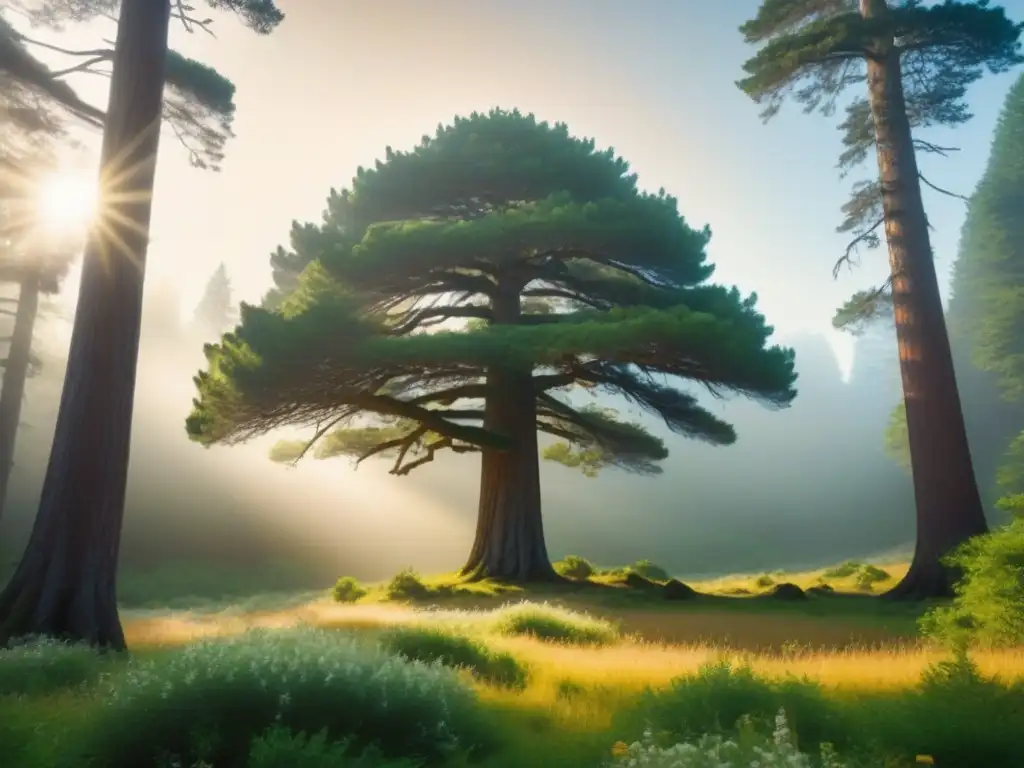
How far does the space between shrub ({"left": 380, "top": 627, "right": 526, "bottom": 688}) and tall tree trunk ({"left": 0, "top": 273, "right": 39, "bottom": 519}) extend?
997 inches

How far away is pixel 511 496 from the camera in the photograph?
683 inches

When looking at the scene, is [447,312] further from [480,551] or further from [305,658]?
[305,658]

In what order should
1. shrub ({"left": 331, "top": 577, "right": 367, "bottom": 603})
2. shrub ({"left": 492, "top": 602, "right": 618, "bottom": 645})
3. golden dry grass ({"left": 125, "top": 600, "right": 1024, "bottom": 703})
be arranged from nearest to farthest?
1. golden dry grass ({"left": 125, "top": 600, "right": 1024, "bottom": 703})
2. shrub ({"left": 492, "top": 602, "right": 618, "bottom": 645})
3. shrub ({"left": 331, "top": 577, "right": 367, "bottom": 603})

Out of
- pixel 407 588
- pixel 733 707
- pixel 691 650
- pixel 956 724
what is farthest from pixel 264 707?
pixel 407 588

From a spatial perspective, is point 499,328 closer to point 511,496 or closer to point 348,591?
point 511,496

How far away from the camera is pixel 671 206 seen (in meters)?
16.9

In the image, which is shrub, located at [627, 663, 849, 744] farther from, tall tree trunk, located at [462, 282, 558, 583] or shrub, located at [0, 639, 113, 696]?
tall tree trunk, located at [462, 282, 558, 583]

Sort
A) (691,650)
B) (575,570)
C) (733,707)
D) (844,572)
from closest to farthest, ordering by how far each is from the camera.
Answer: (733,707) < (691,650) < (575,570) < (844,572)

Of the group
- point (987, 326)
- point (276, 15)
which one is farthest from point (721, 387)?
point (987, 326)

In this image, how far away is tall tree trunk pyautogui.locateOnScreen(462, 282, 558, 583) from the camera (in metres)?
17.0

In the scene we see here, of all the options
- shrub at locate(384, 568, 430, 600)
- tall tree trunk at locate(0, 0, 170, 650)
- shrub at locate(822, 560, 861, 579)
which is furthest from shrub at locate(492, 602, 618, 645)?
shrub at locate(822, 560, 861, 579)

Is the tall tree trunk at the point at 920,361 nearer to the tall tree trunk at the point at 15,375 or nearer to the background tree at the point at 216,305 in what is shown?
the tall tree trunk at the point at 15,375

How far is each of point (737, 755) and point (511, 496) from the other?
1390cm

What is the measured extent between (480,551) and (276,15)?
12.0 metres
